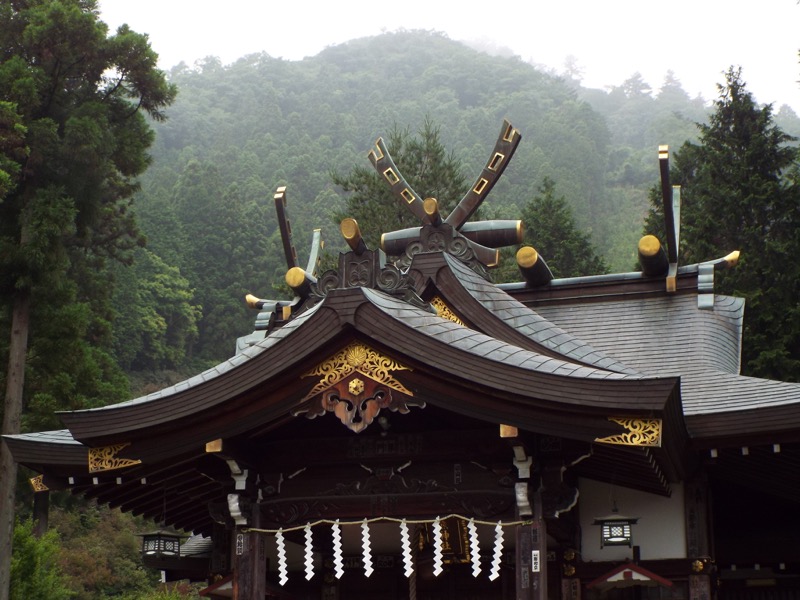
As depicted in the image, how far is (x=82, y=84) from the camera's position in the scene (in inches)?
983

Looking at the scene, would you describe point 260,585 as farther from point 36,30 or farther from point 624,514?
point 36,30

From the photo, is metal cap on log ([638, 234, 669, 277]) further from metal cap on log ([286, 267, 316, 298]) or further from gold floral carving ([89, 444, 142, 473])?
gold floral carving ([89, 444, 142, 473])

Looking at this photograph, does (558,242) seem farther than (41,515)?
Yes

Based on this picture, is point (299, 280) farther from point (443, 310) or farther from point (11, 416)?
point (11, 416)

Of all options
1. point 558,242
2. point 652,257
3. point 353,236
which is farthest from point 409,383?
point 558,242

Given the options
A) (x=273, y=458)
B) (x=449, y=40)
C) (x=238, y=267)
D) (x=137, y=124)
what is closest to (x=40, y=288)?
(x=137, y=124)

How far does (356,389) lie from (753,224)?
Answer: 1902 cm

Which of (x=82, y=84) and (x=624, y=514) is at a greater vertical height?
(x=82, y=84)

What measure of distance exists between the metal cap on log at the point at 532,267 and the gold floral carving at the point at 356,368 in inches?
165

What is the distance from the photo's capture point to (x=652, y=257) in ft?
39.0

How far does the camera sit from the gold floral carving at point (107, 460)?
845 centimetres

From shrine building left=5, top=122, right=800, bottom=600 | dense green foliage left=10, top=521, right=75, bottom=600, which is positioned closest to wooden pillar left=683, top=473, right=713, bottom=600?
shrine building left=5, top=122, right=800, bottom=600

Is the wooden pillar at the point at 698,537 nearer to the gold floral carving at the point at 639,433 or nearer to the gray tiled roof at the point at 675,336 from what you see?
the gray tiled roof at the point at 675,336

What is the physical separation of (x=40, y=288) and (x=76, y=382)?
2292mm
